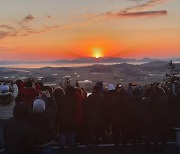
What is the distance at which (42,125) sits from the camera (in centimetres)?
891

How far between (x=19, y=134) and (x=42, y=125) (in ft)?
4.13

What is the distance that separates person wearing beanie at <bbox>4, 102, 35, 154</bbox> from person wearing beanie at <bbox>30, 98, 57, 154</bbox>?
929 mm

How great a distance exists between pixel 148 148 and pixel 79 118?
2.11 meters

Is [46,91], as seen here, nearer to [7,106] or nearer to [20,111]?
[7,106]

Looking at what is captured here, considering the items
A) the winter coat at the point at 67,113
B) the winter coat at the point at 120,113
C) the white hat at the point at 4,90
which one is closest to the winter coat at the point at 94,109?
the winter coat at the point at 120,113

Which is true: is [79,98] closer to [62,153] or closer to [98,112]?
[98,112]

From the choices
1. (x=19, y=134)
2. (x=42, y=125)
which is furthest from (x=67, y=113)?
(x=19, y=134)

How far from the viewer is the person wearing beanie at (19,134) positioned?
7.70 meters

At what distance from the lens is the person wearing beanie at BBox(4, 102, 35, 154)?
7.70m

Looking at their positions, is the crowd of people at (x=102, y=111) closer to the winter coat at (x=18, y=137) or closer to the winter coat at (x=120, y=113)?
the winter coat at (x=120, y=113)

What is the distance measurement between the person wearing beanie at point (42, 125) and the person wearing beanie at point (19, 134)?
93cm

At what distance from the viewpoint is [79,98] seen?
11.6 metres

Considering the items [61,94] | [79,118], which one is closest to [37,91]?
[61,94]

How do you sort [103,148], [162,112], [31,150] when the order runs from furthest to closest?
[103,148]
[162,112]
[31,150]
